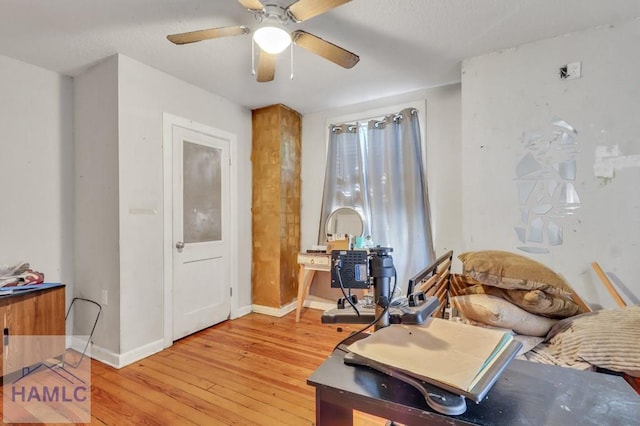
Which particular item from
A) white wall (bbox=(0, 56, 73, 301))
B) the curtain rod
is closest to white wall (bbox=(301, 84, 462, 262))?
the curtain rod

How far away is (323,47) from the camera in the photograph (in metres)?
1.87

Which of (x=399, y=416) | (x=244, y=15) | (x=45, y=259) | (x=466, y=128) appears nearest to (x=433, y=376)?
(x=399, y=416)

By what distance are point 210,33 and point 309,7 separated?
2.02ft

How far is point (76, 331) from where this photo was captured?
8.81ft

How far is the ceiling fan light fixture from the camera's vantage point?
66.9 inches

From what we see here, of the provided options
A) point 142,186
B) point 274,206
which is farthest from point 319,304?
point 142,186

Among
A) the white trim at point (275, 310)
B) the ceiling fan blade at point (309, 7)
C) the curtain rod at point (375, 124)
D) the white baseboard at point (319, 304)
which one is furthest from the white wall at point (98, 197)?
the curtain rod at point (375, 124)

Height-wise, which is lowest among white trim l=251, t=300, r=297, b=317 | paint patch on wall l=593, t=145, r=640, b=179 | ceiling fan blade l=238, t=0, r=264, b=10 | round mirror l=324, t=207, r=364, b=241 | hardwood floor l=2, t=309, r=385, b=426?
hardwood floor l=2, t=309, r=385, b=426

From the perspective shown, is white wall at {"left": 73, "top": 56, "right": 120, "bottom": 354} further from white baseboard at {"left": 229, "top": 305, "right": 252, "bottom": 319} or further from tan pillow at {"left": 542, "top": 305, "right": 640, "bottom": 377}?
tan pillow at {"left": 542, "top": 305, "right": 640, "bottom": 377}

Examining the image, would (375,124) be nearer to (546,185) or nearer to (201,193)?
(546,185)

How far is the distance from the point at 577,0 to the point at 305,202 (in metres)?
2.91

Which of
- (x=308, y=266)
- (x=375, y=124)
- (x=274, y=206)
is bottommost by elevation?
(x=308, y=266)

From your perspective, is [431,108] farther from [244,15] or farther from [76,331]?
[76,331]

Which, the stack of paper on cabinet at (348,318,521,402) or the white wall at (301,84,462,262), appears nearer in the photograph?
the stack of paper on cabinet at (348,318,521,402)
